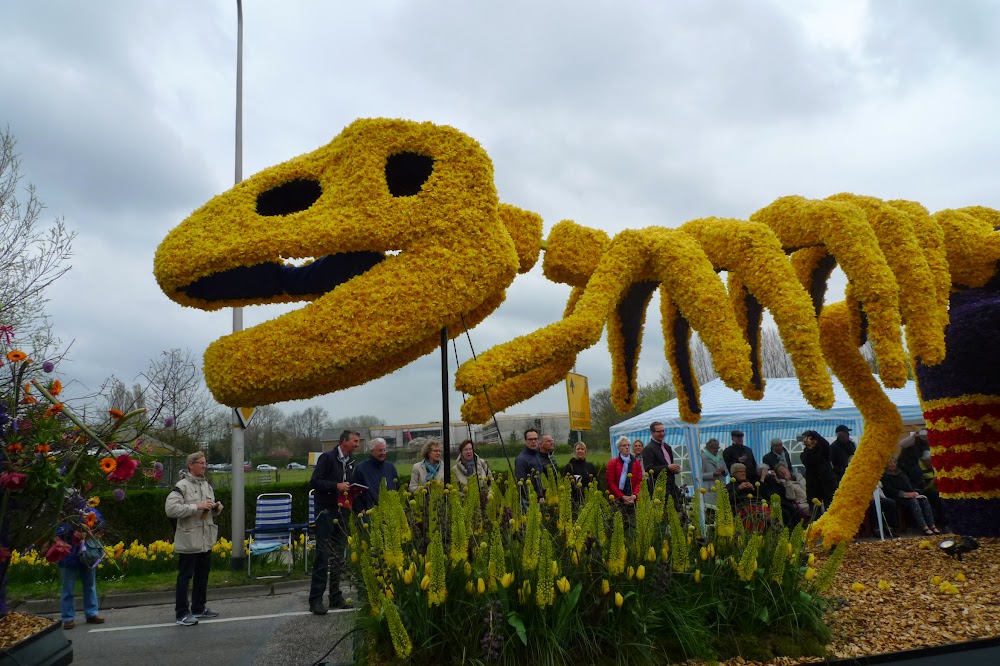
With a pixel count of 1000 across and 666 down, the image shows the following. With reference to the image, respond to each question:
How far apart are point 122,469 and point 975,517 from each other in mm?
6760

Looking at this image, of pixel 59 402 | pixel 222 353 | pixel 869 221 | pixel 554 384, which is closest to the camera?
pixel 222 353

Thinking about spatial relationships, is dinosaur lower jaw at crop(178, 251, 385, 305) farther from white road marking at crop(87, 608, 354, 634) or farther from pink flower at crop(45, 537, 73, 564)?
white road marking at crop(87, 608, 354, 634)

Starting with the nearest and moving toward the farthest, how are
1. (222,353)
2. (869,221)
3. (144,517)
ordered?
(222,353)
(869,221)
(144,517)

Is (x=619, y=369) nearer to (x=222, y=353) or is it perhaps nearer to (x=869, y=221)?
(x=869, y=221)

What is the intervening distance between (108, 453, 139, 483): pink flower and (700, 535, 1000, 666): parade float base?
3.61m

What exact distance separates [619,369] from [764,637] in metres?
2.12

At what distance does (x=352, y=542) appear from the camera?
4.22 meters

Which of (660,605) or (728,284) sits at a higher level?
(728,284)

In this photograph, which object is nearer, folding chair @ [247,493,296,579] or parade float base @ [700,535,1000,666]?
parade float base @ [700,535,1000,666]

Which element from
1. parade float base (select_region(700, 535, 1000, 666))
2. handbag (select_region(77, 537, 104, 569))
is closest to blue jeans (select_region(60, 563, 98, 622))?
handbag (select_region(77, 537, 104, 569))

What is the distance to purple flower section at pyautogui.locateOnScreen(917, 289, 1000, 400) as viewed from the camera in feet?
18.8

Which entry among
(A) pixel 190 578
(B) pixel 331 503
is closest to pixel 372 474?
(B) pixel 331 503

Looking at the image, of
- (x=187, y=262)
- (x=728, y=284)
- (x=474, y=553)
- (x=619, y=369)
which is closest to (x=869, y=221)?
(x=728, y=284)

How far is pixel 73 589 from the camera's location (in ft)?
21.4
